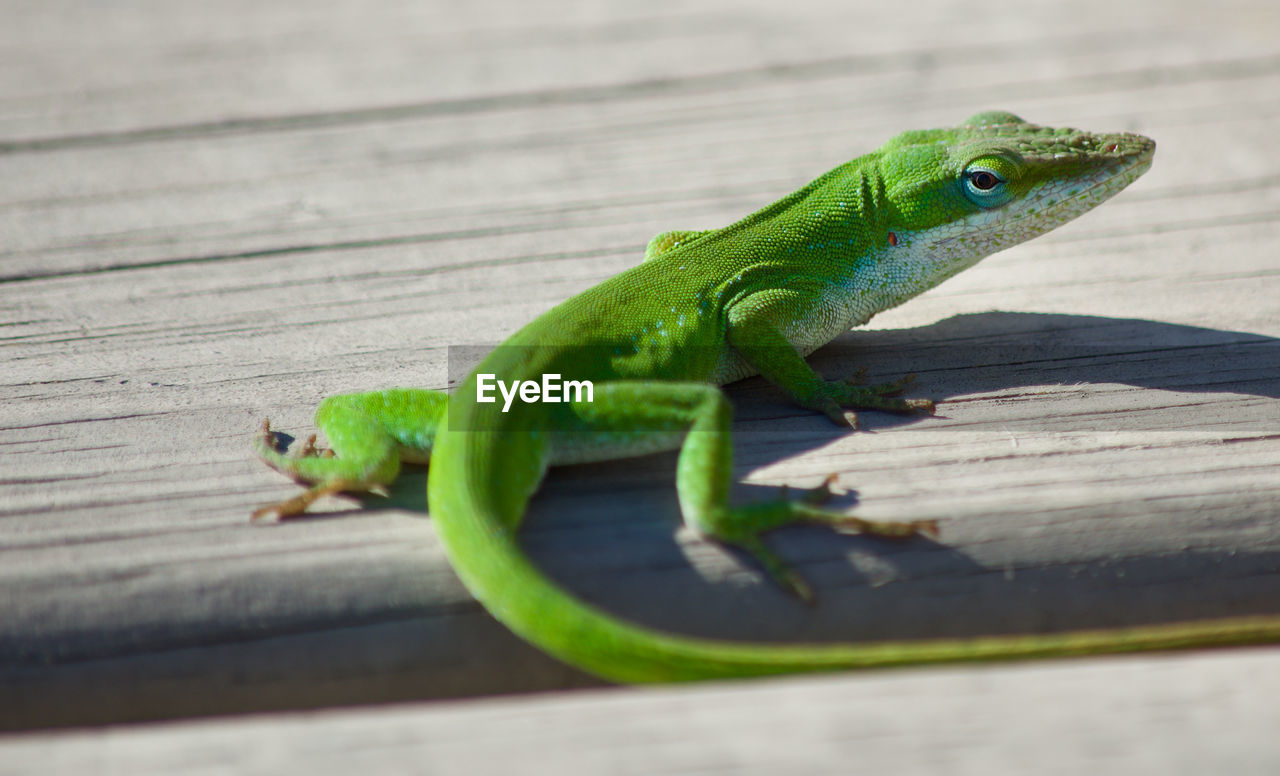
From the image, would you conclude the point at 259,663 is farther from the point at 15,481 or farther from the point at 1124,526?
the point at 1124,526

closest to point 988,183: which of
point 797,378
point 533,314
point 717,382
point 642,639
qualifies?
point 797,378

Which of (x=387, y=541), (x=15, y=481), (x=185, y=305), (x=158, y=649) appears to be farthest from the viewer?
(x=185, y=305)

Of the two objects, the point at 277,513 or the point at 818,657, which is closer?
the point at 818,657

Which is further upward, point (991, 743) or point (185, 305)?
point (185, 305)

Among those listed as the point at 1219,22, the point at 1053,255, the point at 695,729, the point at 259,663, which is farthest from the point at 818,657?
the point at 1219,22

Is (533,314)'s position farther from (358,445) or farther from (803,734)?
(803,734)

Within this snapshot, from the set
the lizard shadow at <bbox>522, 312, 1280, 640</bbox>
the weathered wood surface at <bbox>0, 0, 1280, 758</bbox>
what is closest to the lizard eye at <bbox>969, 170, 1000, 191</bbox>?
the weathered wood surface at <bbox>0, 0, 1280, 758</bbox>

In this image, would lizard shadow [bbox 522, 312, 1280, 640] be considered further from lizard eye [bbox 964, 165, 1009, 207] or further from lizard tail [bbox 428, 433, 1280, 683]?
lizard eye [bbox 964, 165, 1009, 207]
